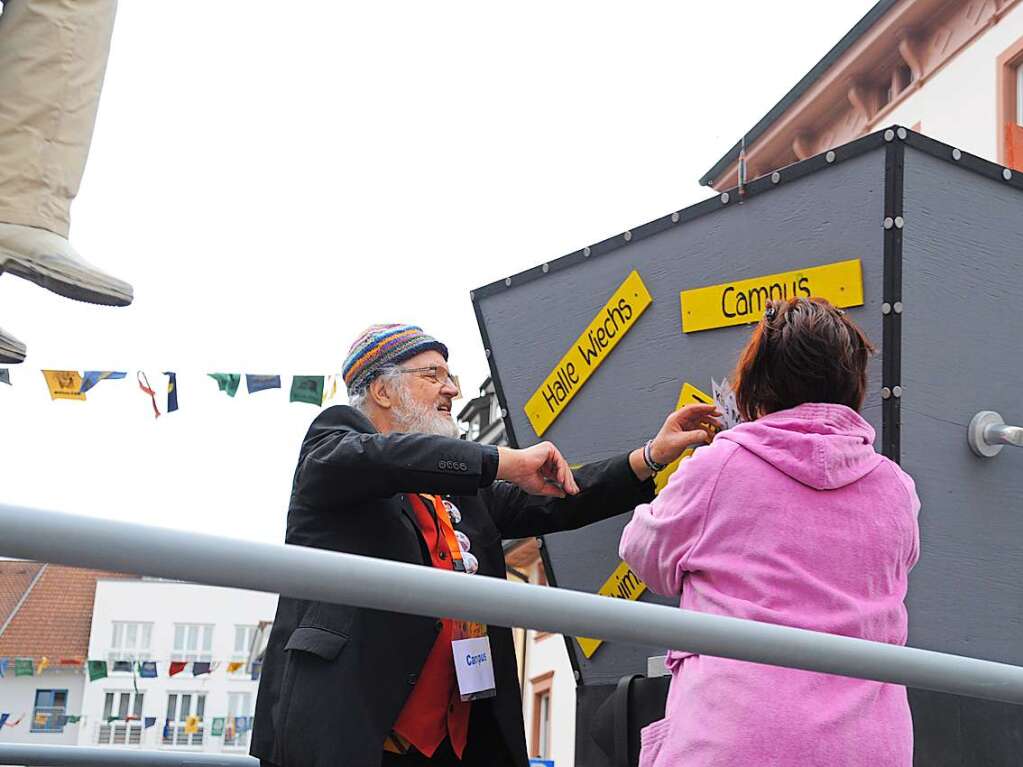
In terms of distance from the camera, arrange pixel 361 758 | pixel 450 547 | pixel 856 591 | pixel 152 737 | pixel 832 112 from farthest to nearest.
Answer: pixel 152 737 → pixel 832 112 → pixel 450 547 → pixel 361 758 → pixel 856 591

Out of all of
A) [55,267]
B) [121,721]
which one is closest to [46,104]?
[55,267]

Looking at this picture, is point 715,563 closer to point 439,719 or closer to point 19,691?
point 439,719

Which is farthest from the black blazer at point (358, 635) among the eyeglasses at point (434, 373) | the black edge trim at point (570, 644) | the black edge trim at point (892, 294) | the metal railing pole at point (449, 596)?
the metal railing pole at point (449, 596)

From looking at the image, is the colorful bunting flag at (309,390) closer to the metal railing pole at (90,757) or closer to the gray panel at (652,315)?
the gray panel at (652,315)

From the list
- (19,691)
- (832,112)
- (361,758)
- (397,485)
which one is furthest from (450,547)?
(19,691)

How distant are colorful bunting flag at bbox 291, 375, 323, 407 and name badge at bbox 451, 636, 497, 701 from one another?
7.38m

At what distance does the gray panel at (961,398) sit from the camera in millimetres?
2801

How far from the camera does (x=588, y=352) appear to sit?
3539mm

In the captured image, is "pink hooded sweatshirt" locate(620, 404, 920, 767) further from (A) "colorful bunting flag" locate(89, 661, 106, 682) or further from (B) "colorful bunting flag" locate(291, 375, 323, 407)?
(A) "colorful bunting flag" locate(89, 661, 106, 682)

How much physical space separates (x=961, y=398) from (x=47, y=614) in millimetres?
60004

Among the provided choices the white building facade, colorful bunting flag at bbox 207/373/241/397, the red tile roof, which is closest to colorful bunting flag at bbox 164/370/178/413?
colorful bunting flag at bbox 207/373/241/397

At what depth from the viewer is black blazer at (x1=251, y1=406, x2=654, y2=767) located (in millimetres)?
2625

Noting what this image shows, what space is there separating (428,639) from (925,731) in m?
0.95

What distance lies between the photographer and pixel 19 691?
5872cm
